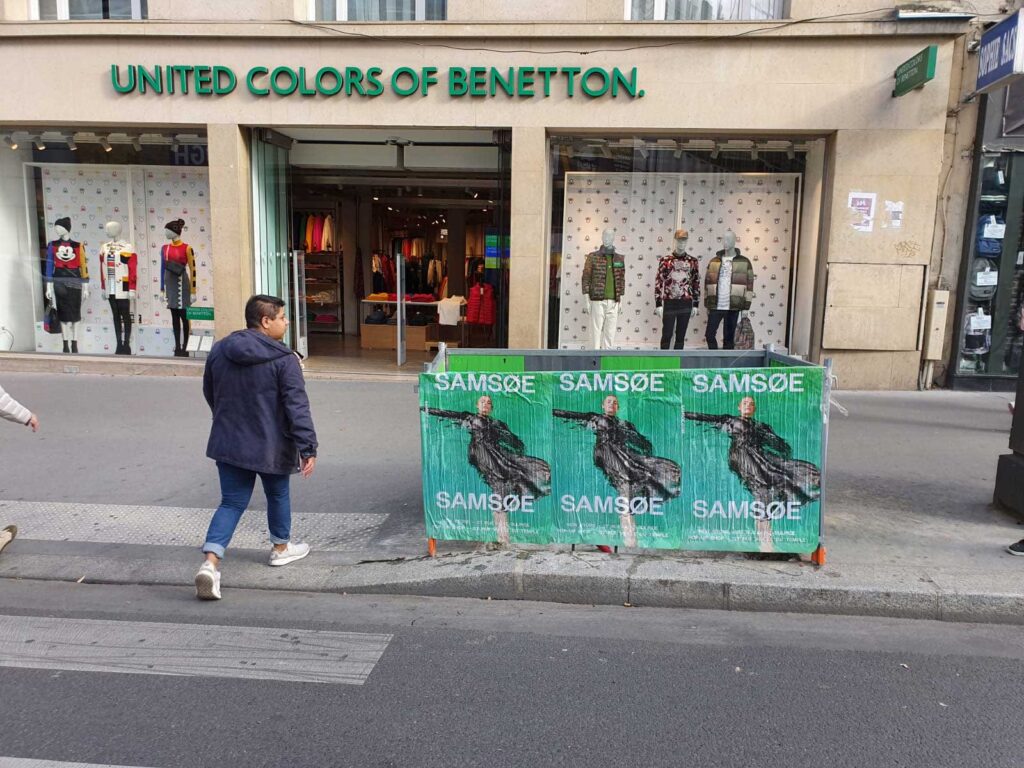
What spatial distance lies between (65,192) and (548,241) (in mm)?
7990

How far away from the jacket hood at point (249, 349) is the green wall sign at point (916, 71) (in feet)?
28.3

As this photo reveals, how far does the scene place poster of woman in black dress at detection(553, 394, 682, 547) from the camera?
15.1ft

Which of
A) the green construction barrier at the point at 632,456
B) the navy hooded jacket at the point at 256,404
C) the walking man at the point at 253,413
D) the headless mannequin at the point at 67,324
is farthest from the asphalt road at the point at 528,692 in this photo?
the headless mannequin at the point at 67,324

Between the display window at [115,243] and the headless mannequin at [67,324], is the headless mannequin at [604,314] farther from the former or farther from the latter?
the headless mannequin at [67,324]

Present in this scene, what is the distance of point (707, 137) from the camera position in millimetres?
10961

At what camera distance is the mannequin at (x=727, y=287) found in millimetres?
11117

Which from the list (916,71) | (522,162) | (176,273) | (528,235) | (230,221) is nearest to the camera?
(916,71)

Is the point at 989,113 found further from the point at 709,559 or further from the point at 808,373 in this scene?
the point at 709,559

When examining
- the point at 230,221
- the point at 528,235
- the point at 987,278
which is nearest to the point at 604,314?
the point at 528,235

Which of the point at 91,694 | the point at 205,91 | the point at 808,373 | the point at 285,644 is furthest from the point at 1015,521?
the point at 205,91

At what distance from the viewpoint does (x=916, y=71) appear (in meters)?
9.23

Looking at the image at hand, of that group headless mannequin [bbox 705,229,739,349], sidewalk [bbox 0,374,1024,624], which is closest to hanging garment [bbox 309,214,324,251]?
sidewalk [bbox 0,374,1024,624]

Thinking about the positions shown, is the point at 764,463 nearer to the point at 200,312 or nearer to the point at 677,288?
the point at 677,288

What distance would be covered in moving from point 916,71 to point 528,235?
5.31 meters
